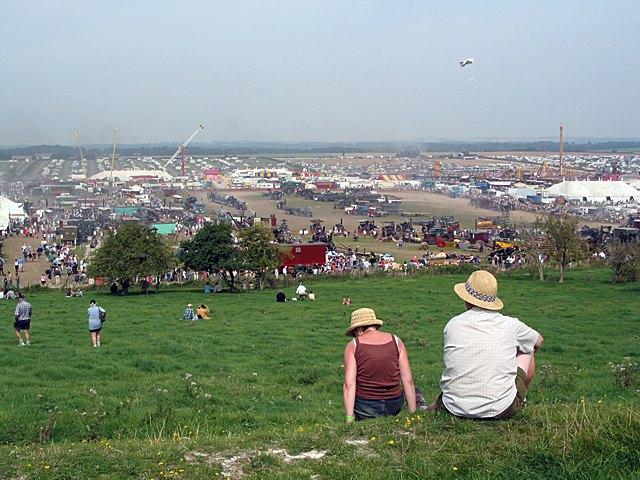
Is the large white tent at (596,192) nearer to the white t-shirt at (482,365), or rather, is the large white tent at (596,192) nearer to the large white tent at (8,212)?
the large white tent at (8,212)

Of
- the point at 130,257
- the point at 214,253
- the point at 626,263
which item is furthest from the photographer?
the point at 214,253

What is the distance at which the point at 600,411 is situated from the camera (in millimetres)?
4176

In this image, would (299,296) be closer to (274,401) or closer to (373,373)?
(274,401)

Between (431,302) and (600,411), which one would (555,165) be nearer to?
(431,302)

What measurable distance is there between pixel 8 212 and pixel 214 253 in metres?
32.1

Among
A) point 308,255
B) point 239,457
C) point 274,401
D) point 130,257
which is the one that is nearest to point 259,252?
point 130,257

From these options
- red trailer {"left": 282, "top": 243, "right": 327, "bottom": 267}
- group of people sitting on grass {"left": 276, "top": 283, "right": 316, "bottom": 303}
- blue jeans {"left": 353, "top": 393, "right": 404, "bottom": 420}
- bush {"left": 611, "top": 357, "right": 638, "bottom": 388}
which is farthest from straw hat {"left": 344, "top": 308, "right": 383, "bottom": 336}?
red trailer {"left": 282, "top": 243, "right": 327, "bottom": 267}

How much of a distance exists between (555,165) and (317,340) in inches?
4559

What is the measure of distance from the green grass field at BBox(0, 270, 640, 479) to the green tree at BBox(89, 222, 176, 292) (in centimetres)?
414

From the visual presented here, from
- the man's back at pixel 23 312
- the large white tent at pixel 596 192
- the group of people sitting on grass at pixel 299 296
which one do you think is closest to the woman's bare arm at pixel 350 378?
the man's back at pixel 23 312

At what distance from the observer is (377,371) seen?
4.68m

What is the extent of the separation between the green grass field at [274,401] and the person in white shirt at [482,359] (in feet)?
0.35

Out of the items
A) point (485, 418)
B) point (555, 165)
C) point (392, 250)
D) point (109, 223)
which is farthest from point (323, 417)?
point (555, 165)

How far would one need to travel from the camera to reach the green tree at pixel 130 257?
2369 cm
